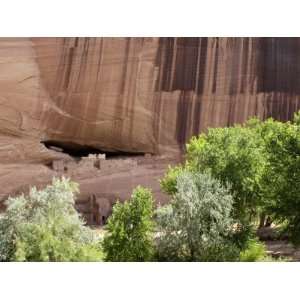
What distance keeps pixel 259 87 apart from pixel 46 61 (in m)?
6.54

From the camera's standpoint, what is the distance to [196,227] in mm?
12789

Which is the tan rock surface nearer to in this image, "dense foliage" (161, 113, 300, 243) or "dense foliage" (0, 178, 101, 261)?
"dense foliage" (161, 113, 300, 243)

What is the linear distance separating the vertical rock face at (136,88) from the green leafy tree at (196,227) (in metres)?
6.36

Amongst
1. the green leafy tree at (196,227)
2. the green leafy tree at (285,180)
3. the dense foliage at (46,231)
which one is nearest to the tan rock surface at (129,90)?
the green leafy tree at (285,180)

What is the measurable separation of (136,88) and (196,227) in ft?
24.1

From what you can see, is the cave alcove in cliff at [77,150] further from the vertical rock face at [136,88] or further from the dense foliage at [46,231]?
the dense foliage at [46,231]

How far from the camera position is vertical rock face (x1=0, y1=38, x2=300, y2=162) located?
723 inches

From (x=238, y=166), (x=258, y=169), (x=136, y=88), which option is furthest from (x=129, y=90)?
(x=258, y=169)

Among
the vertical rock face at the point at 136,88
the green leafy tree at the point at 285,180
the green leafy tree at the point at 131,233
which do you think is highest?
the vertical rock face at the point at 136,88

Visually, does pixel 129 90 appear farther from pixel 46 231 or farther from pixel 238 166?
pixel 46 231

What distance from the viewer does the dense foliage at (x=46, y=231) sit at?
36.8 feet
